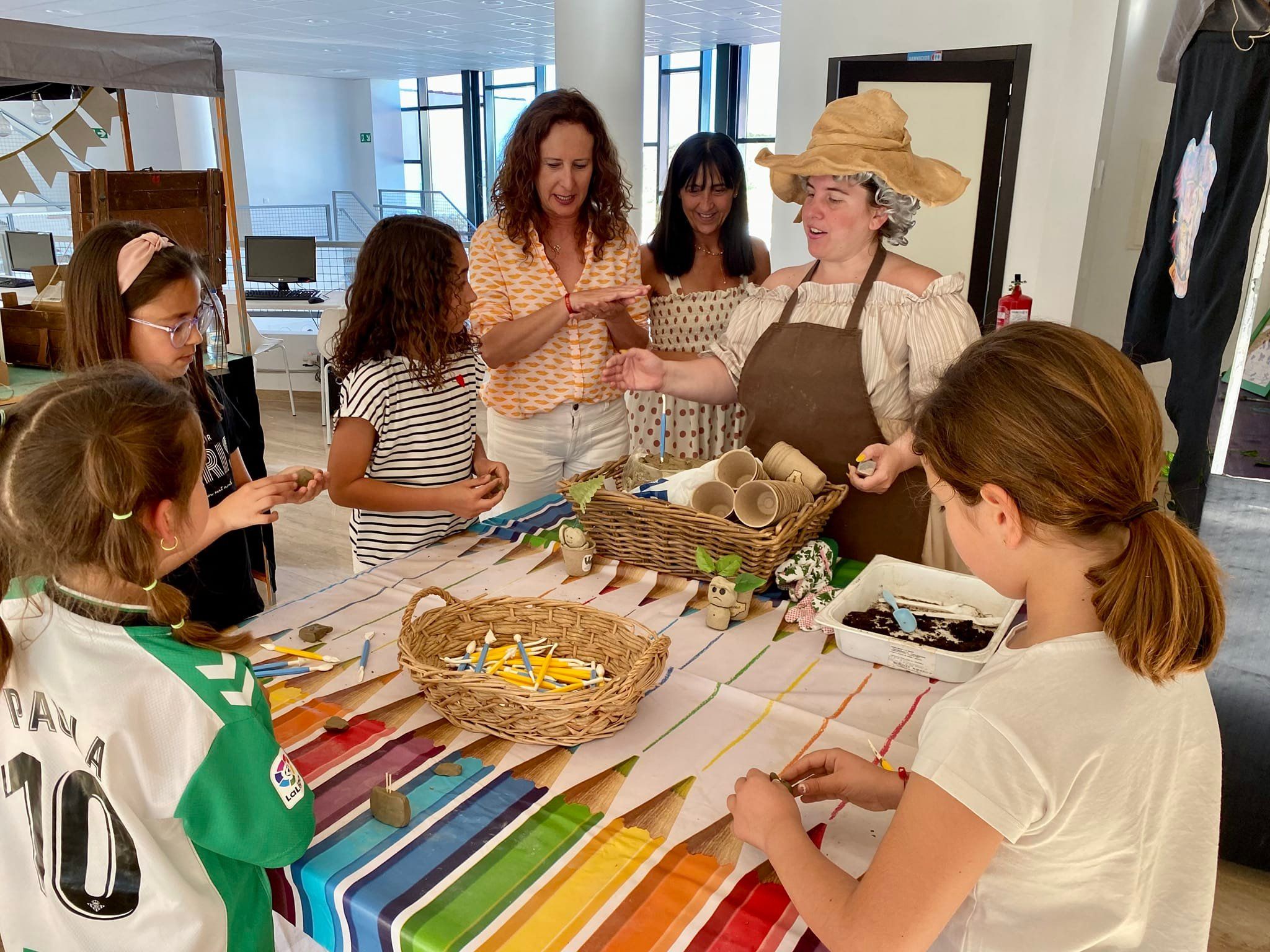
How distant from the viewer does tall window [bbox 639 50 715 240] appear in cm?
1277

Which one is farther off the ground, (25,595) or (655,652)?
(25,595)

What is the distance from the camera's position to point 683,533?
1768 mm

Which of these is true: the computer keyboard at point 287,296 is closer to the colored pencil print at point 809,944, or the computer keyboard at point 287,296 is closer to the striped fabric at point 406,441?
the striped fabric at point 406,441

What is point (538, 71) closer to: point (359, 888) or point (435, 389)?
point (435, 389)

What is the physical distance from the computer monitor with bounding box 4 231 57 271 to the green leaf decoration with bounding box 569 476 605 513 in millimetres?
8122

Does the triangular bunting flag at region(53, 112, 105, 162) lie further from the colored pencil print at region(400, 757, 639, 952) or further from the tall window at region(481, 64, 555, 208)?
the tall window at region(481, 64, 555, 208)

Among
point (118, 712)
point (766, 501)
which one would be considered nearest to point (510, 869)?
point (118, 712)

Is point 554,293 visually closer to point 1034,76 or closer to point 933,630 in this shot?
point 933,630

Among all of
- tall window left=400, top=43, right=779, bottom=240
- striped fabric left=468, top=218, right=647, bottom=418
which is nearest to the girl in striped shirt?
striped fabric left=468, top=218, right=647, bottom=418

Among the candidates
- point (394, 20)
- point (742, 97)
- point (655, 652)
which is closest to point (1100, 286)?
point (655, 652)

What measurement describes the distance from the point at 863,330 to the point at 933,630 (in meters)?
0.76

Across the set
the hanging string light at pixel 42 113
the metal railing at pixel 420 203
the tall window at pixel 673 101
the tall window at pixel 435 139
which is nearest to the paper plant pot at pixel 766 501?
the hanging string light at pixel 42 113

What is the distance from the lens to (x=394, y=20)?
9.57 meters

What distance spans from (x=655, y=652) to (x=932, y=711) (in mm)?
506
